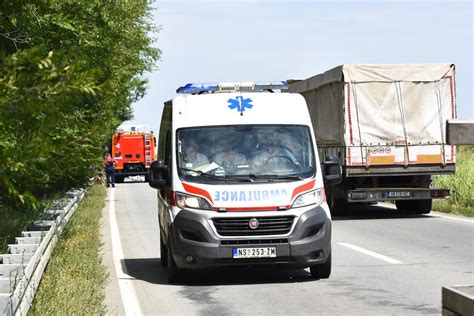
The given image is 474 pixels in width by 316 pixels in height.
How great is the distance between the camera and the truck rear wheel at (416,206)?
2378 cm

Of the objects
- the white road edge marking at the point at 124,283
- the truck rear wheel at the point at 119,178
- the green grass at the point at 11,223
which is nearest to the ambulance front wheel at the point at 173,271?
the white road edge marking at the point at 124,283

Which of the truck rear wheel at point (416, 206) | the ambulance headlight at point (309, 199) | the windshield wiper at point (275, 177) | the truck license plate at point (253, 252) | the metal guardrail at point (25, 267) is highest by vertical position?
the windshield wiper at point (275, 177)

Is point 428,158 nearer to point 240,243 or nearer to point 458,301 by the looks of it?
point 240,243

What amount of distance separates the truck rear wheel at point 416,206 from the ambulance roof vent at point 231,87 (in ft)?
34.2

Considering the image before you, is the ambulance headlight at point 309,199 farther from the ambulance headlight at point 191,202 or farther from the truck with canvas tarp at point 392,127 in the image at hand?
the truck with canvas tarp at point 392,127

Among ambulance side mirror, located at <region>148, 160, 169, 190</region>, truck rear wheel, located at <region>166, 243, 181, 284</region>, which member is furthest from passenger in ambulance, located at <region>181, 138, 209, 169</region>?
truck rear wheel, located at <region>166, 243, 181, 284</region>

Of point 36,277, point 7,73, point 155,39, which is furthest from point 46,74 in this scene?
point 155,39

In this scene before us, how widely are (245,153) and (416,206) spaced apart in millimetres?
12824

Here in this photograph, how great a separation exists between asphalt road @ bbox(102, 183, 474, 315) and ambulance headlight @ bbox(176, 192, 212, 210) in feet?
3.17

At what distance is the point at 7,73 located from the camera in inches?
159

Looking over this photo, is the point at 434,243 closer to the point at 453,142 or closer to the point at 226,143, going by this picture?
the point at 226,143

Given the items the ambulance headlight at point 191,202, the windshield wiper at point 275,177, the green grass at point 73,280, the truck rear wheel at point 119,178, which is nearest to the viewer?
the green grass at point 73,280

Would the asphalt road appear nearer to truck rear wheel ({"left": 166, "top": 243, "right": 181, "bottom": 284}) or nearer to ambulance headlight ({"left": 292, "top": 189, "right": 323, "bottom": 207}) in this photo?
truck rear wheel ({"left": 166, "top": 243, "right": 181, "bottom": 284})

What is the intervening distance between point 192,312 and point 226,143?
3.17m
